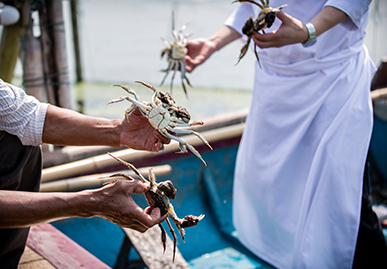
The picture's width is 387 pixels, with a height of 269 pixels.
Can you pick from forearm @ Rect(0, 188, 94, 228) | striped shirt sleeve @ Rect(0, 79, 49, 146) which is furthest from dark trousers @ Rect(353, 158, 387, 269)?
striped shirt sleeve @ Rect(0, 79, 49, 146)

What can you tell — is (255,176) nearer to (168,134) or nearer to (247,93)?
(168,134)

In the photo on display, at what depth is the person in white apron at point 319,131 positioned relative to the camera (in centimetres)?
201

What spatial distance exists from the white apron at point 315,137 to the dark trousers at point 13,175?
1.17 m

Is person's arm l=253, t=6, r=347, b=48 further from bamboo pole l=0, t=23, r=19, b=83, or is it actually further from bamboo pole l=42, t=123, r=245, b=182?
bamboo pole l=0, t=23, r=19, b=83

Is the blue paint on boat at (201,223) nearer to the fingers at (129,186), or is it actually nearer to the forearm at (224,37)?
the forearm at (224,37)

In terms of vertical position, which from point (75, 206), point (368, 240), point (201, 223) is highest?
point (75, 206)

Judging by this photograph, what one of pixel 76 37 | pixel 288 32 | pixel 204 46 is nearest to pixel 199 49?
pixel 204 46

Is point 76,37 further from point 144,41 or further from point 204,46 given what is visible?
point 204,46

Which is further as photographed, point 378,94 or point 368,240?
point 378,94

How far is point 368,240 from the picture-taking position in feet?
6.89

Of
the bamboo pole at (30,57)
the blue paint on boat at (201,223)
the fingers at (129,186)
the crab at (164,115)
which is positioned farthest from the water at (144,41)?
the fingers at (129,186)

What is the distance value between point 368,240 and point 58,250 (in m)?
1.40

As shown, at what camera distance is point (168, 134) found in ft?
5.32

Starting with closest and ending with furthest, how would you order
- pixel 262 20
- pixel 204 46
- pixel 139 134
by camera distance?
pixel 139 134, pixel 262 20, pixel 204 46
